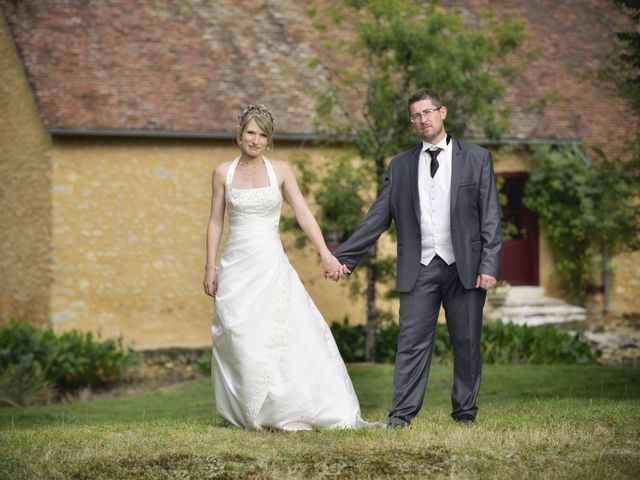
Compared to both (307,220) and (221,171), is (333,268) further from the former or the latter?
(221,171)

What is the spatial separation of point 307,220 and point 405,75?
21.5 ft

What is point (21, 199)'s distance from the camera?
1578 cm

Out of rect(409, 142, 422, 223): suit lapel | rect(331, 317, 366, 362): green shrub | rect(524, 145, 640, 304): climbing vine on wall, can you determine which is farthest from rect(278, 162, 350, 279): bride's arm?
rect(524, 145, 640, 304): climbing vine on wall

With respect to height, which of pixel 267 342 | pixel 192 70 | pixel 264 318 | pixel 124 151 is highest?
pixel 192 70

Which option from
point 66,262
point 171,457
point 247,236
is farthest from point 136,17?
point 171,457

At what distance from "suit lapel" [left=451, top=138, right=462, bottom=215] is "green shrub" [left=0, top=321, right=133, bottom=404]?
8015 millimetres

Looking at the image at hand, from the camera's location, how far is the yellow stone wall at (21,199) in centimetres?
1529

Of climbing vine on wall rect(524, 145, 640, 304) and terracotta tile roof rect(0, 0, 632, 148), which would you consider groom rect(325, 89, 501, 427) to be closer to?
terracotta tile roof rect(0, 0, 632, 148)

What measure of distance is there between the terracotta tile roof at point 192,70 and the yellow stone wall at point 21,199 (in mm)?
604

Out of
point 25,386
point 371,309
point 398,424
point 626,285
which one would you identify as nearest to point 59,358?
point 25,386

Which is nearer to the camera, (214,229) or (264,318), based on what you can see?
(264,318)

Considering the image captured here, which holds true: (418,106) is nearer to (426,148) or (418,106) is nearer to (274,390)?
(426,148)

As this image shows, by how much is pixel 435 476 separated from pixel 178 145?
454 inches

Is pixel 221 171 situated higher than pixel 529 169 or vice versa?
pixel 529 169
